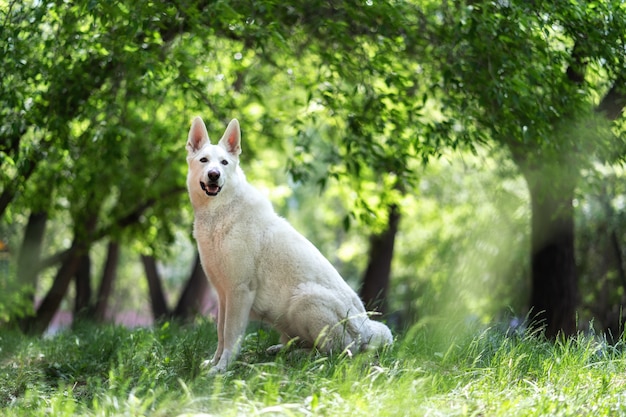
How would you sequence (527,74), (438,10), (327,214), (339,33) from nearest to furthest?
(527,74) → (339,33) → (438,10) → (327,214)

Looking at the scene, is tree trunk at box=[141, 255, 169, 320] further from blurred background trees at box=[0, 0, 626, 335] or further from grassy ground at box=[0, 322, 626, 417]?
grassy ground at box=[0, 322, 626, 417]

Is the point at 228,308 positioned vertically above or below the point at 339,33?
below

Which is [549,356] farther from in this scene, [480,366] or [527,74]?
[527,74]

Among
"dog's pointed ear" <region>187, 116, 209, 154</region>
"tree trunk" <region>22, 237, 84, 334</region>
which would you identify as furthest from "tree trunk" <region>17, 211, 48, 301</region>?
"dog's pointed ear" <region>187, 116, 209, 154</region>

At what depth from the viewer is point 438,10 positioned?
936 centimetres

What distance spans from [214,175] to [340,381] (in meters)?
2.04

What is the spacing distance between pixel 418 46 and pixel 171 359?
17.8 feet

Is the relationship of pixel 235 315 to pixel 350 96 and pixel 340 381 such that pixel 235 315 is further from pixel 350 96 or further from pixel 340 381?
pixel 350 96

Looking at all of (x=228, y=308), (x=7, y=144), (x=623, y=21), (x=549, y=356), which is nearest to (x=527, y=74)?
(x=623, y=21)

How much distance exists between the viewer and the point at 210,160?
6.34 meters

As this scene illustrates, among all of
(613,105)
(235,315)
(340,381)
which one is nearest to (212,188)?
(235,315)

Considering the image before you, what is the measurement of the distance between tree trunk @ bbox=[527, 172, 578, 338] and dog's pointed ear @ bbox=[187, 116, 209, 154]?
18.2 feet

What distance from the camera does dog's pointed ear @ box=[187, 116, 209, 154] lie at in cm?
656

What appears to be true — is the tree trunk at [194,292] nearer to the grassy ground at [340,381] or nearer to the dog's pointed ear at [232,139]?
the grassy ground at [340,381]
